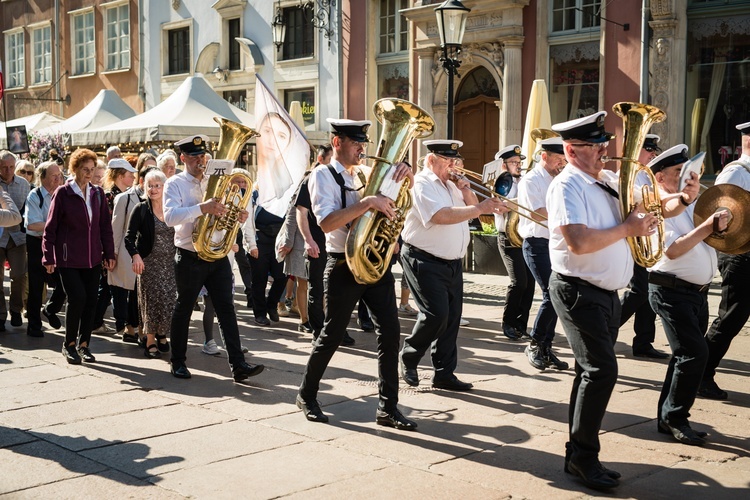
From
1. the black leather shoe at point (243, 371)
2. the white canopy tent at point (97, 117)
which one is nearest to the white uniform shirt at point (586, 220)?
the black leather shoe at point (243, 371)

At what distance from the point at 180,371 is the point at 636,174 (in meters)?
4.12

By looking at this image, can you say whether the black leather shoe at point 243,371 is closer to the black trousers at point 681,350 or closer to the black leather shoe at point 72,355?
the black leather shoe at point 72,355

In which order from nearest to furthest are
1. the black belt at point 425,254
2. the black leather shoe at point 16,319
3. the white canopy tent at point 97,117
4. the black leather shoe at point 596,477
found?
the black leather shoe at point 596,477 < the black belt at point 425,254 < the black leather shoe at point 16,319 < the white canopy tent at point 97,117

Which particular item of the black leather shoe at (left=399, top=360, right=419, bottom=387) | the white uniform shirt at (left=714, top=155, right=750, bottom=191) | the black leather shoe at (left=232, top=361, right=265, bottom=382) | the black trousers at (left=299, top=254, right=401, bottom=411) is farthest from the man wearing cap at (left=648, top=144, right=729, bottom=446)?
the black leather shoe at (left=232, top=361, right=265, bottom=382)

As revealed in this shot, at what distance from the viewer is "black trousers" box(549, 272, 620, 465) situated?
5.03 meters

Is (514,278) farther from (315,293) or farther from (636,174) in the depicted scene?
(636,174)

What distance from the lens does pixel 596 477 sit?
4.93 metres

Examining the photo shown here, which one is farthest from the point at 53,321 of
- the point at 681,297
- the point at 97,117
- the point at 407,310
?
the point at 97,117

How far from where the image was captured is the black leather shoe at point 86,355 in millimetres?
8367

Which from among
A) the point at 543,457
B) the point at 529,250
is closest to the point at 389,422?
the point at 543,457

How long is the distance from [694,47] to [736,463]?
12.8 meters

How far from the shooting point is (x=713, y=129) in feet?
54.4

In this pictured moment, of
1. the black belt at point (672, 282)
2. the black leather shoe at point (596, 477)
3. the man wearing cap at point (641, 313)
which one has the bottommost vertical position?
the black leather shoe at point (596, 477)

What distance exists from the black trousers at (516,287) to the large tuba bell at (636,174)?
11.6 ft
